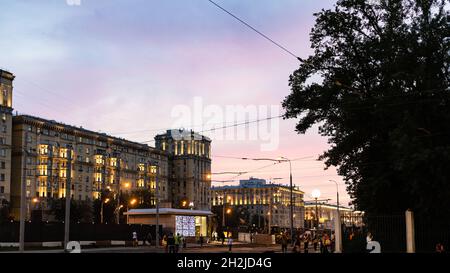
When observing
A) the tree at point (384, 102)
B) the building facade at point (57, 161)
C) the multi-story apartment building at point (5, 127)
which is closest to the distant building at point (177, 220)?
the tree at point (384, 102)

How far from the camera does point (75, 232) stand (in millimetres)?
58750

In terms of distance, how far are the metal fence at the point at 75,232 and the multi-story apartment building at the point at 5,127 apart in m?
67.5

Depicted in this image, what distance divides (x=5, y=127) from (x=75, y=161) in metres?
22.4

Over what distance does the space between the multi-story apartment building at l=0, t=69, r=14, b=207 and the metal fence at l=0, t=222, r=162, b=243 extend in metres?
67.5

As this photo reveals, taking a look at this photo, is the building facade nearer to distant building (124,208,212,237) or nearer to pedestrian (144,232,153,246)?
A: distant building (124,208,212,237)

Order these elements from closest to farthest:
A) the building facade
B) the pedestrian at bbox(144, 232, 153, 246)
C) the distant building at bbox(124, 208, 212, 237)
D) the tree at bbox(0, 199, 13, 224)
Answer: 1. the pedestrian at bbox(144, 232, 153, 246)
2. the distant building at bbox(124, 208, 212, 237)
3. the tree at bbox(0, 199, 13, 224)
4. the building facade

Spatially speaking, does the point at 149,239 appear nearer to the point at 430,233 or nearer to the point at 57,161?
the point at 430,233

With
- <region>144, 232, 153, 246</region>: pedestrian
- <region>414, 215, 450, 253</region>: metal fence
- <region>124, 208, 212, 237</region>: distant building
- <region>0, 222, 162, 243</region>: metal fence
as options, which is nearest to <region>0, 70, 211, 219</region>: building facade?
<region>124, 208, 212, 237</region>: distant building

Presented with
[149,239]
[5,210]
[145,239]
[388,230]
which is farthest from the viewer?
[5,210]

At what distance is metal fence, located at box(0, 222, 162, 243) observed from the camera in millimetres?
52625

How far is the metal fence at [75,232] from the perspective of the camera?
173 ft

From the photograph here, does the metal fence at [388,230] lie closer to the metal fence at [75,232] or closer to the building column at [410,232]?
the building column at [410,232]

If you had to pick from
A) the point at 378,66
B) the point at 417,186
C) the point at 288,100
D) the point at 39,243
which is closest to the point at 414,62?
the point at 378,66

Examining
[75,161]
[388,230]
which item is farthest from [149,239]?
[75,161]
